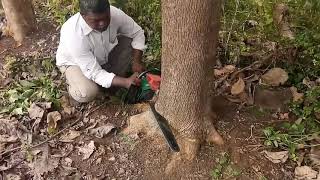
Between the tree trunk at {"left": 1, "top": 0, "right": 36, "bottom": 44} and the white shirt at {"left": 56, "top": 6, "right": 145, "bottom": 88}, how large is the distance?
1.25m

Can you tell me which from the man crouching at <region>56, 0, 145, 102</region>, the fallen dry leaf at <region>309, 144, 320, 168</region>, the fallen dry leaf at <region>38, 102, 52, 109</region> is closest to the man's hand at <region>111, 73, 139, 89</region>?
the man crouching at <region>56, 0, 145, 102</region>

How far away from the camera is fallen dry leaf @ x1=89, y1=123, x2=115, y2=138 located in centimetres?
336

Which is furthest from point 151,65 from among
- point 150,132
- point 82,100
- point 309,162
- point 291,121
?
point 309,162

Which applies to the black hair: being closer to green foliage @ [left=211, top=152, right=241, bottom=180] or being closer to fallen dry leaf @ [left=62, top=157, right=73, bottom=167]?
fallen dry leaf @ [left=62, top=157, right=73, bottom=167]

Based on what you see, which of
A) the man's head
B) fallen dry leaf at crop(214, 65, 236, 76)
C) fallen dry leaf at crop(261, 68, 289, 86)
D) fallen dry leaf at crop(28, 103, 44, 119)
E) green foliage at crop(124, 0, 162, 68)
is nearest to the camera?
the man's head

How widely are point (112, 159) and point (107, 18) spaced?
3.49ft

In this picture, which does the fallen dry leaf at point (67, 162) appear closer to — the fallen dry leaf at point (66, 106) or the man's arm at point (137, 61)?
the fallen dry leaf at point (66, 106)

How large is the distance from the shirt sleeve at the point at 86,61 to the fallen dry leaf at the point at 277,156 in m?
1.32

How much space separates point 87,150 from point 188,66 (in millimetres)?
1083

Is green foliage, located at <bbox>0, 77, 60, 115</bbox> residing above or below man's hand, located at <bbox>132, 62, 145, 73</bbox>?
below

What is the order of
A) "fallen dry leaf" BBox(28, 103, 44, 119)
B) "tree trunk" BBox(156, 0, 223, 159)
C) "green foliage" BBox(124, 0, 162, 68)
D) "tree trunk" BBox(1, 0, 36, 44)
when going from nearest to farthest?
"tree trunk" BBox(156, 0, 223, 159) < "fallen dry leaf" BBox(28, 103, 44, 119) < "green foliage" BBox(124, 0, 162, 68) < "tree trunk" BBox(1, 0, 36, 44)

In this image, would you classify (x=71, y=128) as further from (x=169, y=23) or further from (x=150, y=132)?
(x=169, y=23)

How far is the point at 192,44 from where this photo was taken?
2.65m

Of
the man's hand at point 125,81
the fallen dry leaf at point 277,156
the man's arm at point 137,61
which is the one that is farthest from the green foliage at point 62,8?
the fallen dry leaf at point 277,156
